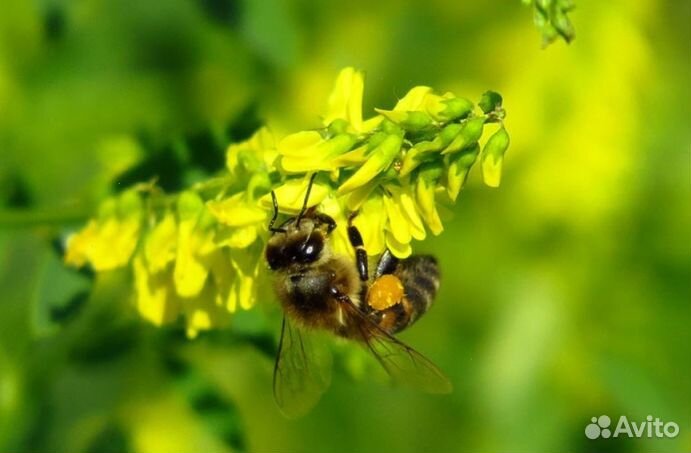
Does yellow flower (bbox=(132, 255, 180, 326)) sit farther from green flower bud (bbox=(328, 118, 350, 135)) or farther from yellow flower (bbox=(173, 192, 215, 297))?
green flower bud (bbox=(328, 118, 350, 135))

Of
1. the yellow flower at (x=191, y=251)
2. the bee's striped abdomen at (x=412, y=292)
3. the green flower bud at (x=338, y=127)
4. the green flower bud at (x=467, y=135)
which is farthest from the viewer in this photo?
the bee's striped abdomen at (x=412, y=292)

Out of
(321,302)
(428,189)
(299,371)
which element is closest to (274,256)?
(321,302)

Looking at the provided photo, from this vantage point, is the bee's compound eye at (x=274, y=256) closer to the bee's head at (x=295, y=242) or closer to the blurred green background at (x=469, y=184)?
the bee's head at (x=295, y=242)

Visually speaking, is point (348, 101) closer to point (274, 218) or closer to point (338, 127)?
point (338, 127)

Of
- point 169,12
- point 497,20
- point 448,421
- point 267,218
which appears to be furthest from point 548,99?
point 267,218

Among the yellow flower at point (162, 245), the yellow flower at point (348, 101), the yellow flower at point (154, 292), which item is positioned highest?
the yellow flower at point (348, 101)

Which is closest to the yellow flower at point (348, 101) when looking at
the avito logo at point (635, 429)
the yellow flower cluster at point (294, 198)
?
the yellow flower cluster at point (294, 198)

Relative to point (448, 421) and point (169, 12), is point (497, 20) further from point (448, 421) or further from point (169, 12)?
point (448, 421)
